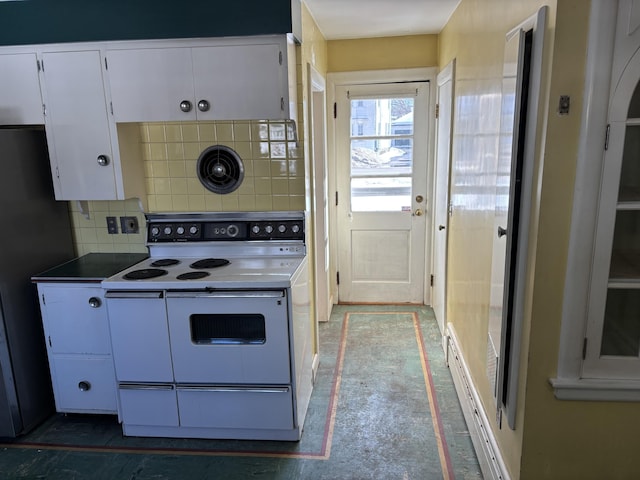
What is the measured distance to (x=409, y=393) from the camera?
109 inches

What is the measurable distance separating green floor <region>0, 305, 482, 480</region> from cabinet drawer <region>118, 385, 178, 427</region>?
120mm

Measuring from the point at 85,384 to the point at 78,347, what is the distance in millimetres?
220

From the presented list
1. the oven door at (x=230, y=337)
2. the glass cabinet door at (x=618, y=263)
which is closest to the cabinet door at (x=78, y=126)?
the oven door at (x=230, y=337)

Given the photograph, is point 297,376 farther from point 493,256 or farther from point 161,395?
point 493,256

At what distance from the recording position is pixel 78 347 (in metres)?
2.45

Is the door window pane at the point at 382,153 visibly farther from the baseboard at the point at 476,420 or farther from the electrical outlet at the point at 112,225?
the electrical outlet at the point at 112,225

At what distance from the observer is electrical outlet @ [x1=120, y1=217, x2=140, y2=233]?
2828mm

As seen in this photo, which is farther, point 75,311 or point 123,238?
point 123,238

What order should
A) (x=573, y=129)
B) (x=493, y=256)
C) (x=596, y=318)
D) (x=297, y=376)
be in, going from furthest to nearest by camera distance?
1. (x=297, y=376)
2. (x=493, y=256)
3. (x=596, y=318)
4. (x=573, y=129)

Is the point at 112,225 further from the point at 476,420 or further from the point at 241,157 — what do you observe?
the point at 476,420

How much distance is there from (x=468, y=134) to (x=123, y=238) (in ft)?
7.34

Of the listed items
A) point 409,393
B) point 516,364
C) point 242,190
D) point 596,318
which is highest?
point 242,190

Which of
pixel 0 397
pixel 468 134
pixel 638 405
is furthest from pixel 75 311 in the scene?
pixel 638 405

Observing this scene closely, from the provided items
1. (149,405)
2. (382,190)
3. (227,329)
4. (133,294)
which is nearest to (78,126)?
(133,294)
